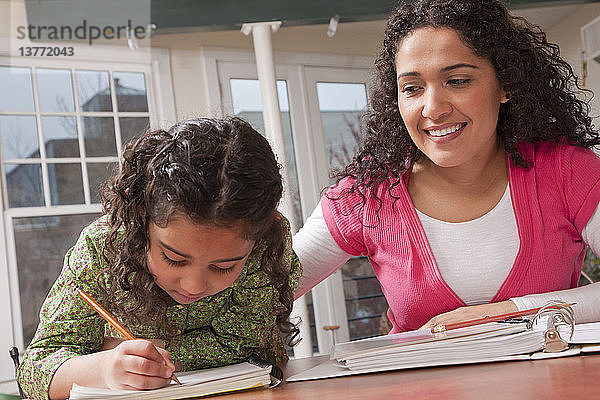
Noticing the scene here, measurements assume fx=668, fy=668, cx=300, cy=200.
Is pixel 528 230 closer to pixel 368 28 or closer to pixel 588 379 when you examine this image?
pixel 588 379

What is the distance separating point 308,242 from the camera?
1.65 m

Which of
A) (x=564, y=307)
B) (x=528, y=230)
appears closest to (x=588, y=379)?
(x=564, y=307)

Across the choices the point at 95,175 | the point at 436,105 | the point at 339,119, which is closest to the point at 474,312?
the point at 436,105

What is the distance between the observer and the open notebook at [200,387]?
0.98 m

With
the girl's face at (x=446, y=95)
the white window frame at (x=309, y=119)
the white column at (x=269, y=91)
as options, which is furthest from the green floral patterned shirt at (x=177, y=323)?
the white window frame at (x=309, y=119)

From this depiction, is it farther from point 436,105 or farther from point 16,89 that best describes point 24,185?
point 436,105

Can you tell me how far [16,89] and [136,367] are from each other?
3.96 metres

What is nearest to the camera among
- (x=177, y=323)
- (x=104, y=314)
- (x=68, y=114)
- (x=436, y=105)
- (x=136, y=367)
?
(x=136, y=367)

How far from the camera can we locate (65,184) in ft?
14.9

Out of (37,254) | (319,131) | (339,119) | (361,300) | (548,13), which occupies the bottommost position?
(361,300)

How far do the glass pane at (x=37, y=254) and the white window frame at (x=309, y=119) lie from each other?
1.54 meters

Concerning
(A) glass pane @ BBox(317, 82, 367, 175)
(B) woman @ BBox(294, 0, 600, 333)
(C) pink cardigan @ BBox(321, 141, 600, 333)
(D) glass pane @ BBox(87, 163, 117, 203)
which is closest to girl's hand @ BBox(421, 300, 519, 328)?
(B) woman @ BBox(294, 0, 600, 333)

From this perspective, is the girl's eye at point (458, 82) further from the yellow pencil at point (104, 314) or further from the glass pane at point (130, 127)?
the glass pane at point (130, 127)

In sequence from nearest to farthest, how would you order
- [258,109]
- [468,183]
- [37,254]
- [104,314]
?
[104,314], [468,183], [37,254], [258,109]
